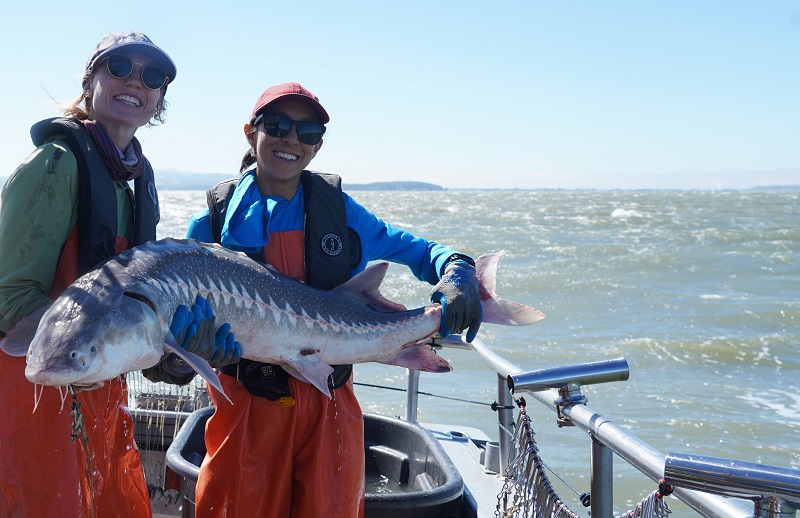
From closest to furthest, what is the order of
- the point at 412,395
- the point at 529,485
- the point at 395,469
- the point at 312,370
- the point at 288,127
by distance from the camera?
1. the point at 529,485
2. the point at 312,370
3. the point at 288,127
4. the point at 395,469
5. the point at 412,395

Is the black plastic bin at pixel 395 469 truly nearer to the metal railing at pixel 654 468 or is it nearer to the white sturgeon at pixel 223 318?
the white sturgeon at pixel 223 318

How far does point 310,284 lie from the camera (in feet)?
10.3

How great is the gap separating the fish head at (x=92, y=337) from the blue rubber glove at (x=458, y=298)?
1120 mm

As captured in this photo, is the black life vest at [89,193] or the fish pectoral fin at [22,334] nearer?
the fish pectoral fin at [22,334]

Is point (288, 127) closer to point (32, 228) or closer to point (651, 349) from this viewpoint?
point (32, 228)

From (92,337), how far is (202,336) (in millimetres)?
451

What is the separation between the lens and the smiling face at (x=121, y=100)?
2924mm

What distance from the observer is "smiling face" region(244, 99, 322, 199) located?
3.06 meters

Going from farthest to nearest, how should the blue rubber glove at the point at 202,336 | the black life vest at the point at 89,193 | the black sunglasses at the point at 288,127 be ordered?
the black sunglasses at the point at 288,127 < the black life vest at the point at 89,193 < the blue rubber glove at the point at 202,336

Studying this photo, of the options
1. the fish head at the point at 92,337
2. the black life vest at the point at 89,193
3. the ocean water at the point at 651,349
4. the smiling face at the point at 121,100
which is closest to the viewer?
the fish head at the point at 92,337

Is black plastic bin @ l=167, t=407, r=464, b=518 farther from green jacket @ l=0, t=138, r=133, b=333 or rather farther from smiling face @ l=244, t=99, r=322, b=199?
smiling face @ l=244, t=99, r=322, b=199

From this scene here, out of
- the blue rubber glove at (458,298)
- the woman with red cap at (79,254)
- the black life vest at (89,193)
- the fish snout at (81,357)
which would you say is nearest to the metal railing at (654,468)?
the blue rubber glove at (458,298)

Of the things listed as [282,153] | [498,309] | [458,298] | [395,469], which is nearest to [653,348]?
[395,469]

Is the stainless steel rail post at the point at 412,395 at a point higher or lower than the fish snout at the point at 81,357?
lower
